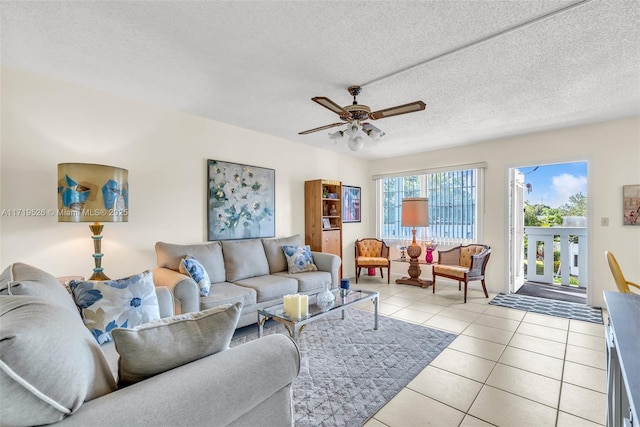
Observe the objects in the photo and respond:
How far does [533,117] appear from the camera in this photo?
3.46m

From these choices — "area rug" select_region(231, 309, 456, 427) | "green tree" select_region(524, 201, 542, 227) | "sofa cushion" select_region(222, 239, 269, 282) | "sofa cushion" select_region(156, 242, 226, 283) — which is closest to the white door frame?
"green tree" select_region(524, 201, 542, 227)

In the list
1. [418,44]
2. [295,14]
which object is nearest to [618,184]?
[418,44]

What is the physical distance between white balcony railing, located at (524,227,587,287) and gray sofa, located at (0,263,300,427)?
582cm

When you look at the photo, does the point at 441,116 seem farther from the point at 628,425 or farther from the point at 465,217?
the point at 628,425

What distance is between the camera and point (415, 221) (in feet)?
15.7

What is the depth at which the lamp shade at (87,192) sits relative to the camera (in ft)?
7.26

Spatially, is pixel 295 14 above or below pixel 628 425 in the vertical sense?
above

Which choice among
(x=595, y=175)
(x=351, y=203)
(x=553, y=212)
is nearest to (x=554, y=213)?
(x=553, y=212)

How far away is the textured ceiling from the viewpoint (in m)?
1.71

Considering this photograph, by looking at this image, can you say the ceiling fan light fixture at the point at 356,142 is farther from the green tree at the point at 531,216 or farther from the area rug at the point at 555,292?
the green tree at the point at 531,216

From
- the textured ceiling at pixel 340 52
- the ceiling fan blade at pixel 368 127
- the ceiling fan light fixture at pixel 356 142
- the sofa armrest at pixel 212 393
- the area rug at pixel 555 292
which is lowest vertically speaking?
the area rug at pixel 555 292

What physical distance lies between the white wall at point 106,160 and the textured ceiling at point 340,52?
0.20 meters

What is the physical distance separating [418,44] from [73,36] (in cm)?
234

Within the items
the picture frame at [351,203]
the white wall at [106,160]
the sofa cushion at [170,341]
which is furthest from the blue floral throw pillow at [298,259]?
the sofa cushion at [170,341]
